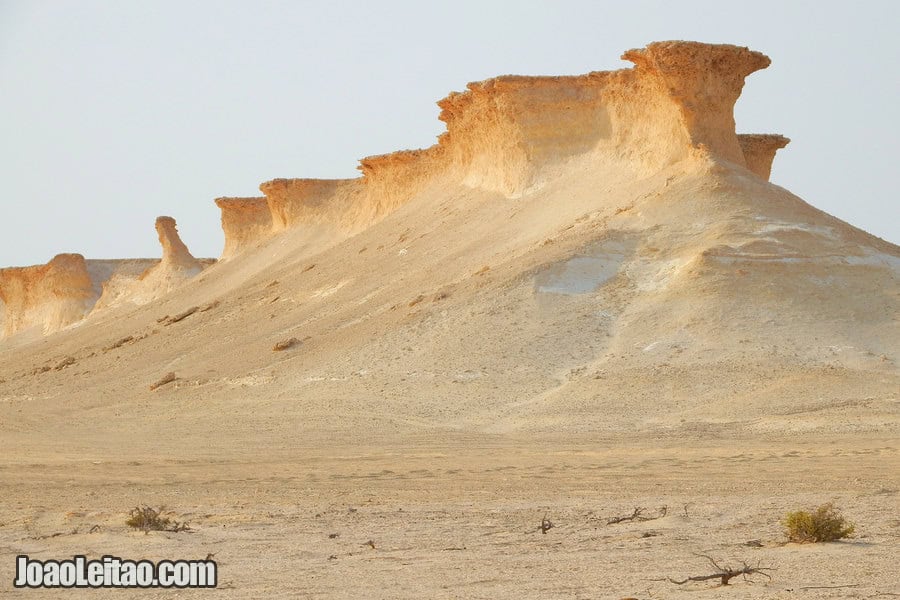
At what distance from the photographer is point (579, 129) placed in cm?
3478

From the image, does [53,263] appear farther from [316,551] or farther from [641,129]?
[316,551]

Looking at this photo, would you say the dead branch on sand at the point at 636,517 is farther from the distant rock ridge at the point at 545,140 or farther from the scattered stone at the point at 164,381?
the distant rock ridge at the point at 545,140

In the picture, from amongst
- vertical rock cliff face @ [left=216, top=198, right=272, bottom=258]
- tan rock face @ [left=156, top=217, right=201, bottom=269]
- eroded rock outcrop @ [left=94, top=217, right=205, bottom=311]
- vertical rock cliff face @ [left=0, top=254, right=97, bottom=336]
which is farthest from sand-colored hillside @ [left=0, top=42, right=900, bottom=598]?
vertical rock cliff face @ [left=0, top=254, right=97, bottom=336]

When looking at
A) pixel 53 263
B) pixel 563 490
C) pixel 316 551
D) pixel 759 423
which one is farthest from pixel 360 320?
pixel 53 263

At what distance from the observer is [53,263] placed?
66.4 m

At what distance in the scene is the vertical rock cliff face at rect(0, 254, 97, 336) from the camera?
65.2m

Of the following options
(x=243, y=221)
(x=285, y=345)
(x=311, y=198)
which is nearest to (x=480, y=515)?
(x=285, y=345)

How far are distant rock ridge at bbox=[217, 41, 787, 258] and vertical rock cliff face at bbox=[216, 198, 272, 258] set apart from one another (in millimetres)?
7269

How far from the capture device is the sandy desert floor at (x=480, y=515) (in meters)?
8.19

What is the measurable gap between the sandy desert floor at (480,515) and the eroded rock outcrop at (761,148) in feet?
72.9

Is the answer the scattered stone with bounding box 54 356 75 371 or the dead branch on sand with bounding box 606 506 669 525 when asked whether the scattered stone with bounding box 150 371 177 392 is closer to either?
the scattered stone with bounding box 54 356 75 371

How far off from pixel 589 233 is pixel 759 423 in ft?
31.4

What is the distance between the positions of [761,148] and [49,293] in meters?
41.6

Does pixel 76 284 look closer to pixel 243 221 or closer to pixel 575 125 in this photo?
pixel 243 221
